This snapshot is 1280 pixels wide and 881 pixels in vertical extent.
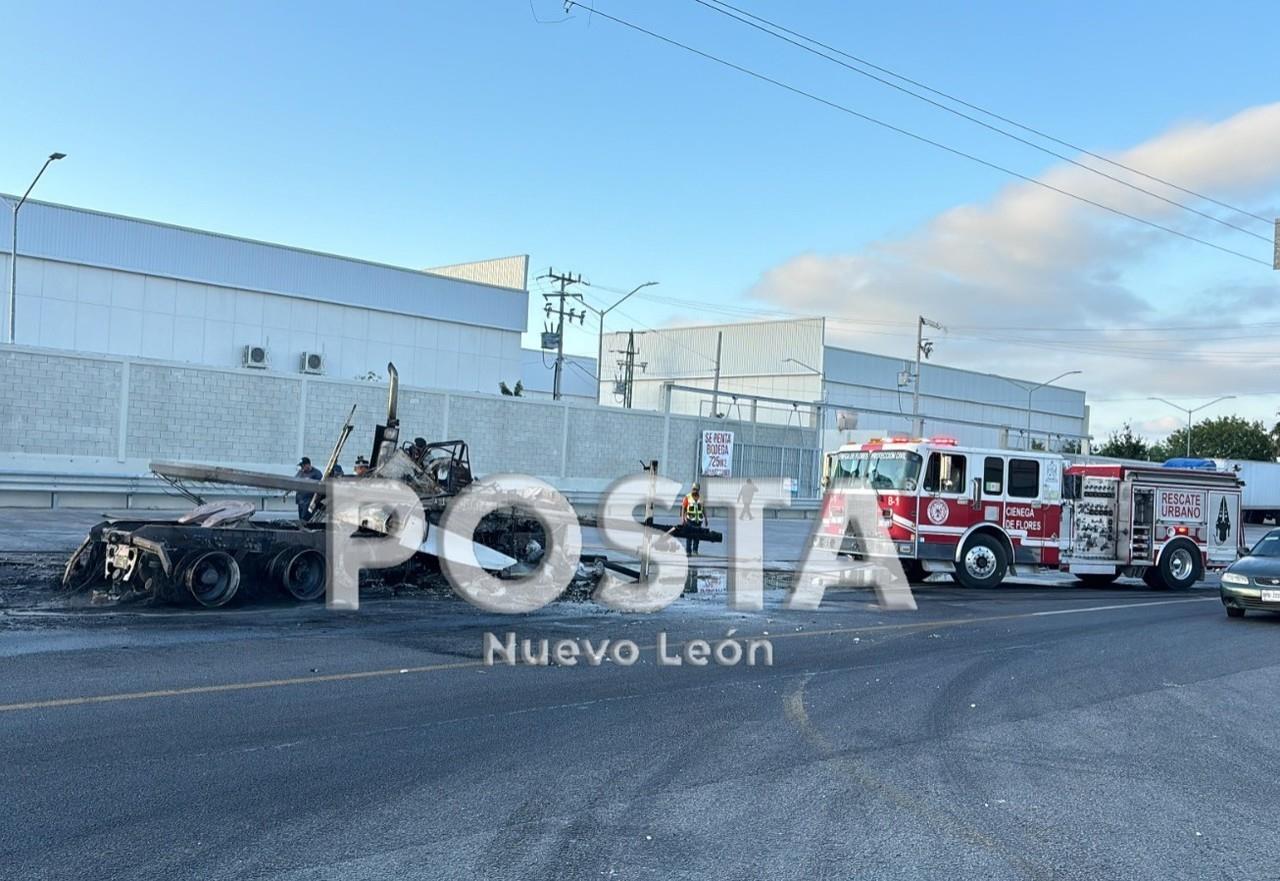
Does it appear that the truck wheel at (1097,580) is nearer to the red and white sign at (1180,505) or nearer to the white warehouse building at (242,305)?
the red and white sign at (1180,505)

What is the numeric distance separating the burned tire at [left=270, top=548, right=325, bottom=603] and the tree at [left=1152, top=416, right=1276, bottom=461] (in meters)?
86.7

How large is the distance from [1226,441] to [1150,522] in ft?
256

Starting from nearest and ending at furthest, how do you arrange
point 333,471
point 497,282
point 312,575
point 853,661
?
point 853,661 < point 312,575 < point 333,471 < point 497,282

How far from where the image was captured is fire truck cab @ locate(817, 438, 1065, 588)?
20375 mm

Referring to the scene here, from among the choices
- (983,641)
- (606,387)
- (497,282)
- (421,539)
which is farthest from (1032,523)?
(606,387)

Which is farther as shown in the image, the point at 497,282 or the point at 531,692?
the point at 497,282

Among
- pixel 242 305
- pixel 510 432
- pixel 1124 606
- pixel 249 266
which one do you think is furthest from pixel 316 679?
pixel 249 266

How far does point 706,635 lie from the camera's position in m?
13.1

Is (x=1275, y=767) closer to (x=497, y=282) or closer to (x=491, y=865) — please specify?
(x=491, y=865)

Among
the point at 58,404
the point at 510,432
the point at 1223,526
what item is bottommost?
the point at 1223,526

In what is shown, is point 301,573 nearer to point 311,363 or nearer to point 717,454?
point 717,454

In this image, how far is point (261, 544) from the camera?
13.9 metres

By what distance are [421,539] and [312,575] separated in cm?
148

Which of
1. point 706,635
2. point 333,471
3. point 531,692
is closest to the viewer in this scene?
point 531,692
